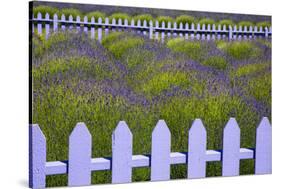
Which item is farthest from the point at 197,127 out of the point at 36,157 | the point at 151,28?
the point at 36,157

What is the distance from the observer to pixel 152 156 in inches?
257

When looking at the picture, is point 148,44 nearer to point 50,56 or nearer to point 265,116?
point 50,56

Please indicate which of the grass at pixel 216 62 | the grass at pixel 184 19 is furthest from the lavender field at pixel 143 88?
the grass at pixel 184 19

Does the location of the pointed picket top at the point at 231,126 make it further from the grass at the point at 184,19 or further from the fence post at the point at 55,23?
the fence post at the point at 55,23

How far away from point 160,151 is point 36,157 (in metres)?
1.30

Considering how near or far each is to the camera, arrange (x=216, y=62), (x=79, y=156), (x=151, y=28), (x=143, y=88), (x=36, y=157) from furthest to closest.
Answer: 1. (x=216, y=62)
2. (x=151, y=28)
3. (x=143, y=88)
4. (x=79, y=156)
5. (x=36, y=157)

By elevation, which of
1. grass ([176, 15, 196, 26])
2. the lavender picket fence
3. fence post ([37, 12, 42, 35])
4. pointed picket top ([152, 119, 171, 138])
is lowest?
the lavender picket fence

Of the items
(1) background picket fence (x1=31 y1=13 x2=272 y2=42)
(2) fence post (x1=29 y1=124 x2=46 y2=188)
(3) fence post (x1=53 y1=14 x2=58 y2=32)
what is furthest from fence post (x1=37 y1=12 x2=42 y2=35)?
(2) fence post (x1=29 y1=124 x2=46 y2=188)

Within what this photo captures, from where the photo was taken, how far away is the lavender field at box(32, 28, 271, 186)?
6090mm

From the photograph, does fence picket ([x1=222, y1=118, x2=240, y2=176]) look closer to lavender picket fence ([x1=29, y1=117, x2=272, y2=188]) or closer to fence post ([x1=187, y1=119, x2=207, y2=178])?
lavender picket fence ([x1=29, y1=117, x2=272, y2=188])

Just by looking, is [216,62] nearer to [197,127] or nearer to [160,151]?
[197,127]

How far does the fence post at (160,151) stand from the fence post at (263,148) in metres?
1.11

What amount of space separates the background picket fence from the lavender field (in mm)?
71

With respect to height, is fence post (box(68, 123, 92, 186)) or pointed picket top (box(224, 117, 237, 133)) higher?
pointed picket top (box(224, 117, 237, 133))
